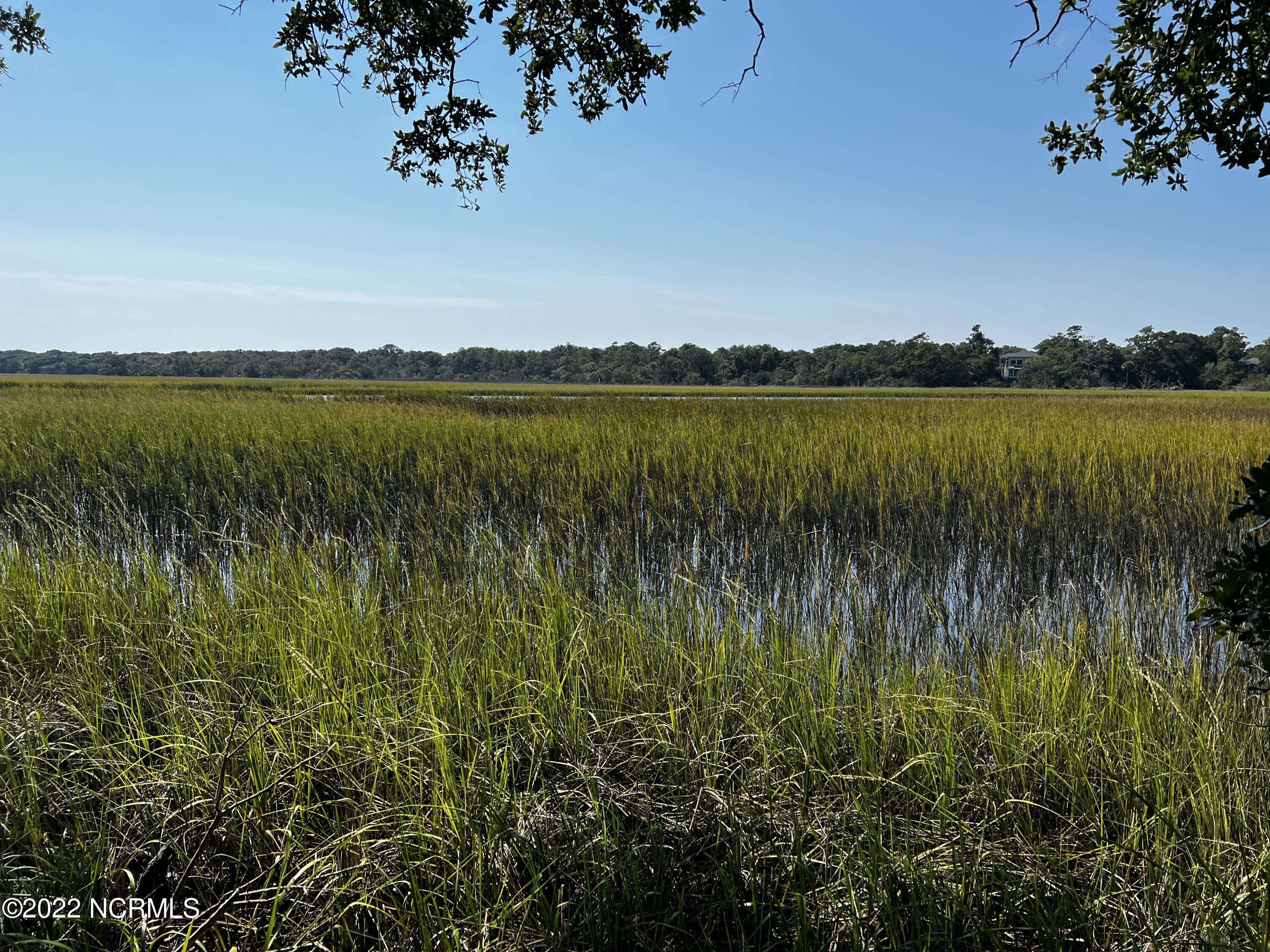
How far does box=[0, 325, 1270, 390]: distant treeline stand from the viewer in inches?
2997

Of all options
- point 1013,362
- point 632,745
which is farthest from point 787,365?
point 632,745

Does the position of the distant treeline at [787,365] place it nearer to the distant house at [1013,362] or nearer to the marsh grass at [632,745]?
the distant house at [1013,362]

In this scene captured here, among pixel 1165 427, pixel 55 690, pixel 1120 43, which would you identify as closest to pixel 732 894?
pixel 55 690

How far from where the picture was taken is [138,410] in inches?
579

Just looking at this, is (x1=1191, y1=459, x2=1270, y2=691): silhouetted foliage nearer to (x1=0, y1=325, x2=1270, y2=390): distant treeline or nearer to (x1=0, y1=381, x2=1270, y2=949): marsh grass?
(x1=0, y1=381, x2=1270, y2=949): marsh grass

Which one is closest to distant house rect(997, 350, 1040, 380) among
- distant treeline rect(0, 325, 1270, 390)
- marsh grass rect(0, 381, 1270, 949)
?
distant treeline rect(0, 325, 1270, 390)

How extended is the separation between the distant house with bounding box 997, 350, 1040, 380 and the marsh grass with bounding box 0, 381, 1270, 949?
109986mm

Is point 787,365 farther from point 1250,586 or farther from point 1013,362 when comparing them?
point 1250,586

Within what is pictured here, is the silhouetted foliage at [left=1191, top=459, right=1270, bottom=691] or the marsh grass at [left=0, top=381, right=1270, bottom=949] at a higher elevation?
the silhouetted foliage at [left=1191, top=459, right=1270, bottom=691]

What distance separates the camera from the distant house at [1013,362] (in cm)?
10069

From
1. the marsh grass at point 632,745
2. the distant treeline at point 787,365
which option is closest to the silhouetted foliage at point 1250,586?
the marsh grass at point 632,745

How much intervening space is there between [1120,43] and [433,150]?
470 centimetres

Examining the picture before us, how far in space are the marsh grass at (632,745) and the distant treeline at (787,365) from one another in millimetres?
77125

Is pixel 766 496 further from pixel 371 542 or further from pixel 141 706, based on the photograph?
pixel 141 706
